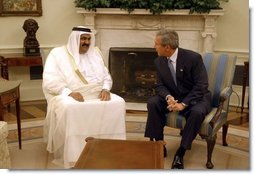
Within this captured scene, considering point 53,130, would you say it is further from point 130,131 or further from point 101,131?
point 130,131

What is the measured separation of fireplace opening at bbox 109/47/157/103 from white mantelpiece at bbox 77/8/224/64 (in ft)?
0.41

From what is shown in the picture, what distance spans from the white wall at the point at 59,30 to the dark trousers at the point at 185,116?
197 centimetres

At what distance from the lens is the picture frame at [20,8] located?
4.79 m

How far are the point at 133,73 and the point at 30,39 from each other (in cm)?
143

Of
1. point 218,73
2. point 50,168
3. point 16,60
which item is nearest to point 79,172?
point 50,168

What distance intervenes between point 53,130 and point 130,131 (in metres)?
1.03

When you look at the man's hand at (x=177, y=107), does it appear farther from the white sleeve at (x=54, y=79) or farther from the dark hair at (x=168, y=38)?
the white sleeve at (x=54, y=79)

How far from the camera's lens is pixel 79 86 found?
324 centimetres

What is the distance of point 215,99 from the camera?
3385 mm

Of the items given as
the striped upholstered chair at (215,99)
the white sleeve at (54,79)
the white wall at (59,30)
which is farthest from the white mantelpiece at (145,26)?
the white sleeve at (54,79)

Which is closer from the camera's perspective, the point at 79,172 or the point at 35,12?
the point at 79,172

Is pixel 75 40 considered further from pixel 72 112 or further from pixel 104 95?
pixel 72 112

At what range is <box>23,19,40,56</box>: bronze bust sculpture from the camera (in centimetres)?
469

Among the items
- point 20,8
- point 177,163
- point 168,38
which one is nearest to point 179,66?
point 168,38
